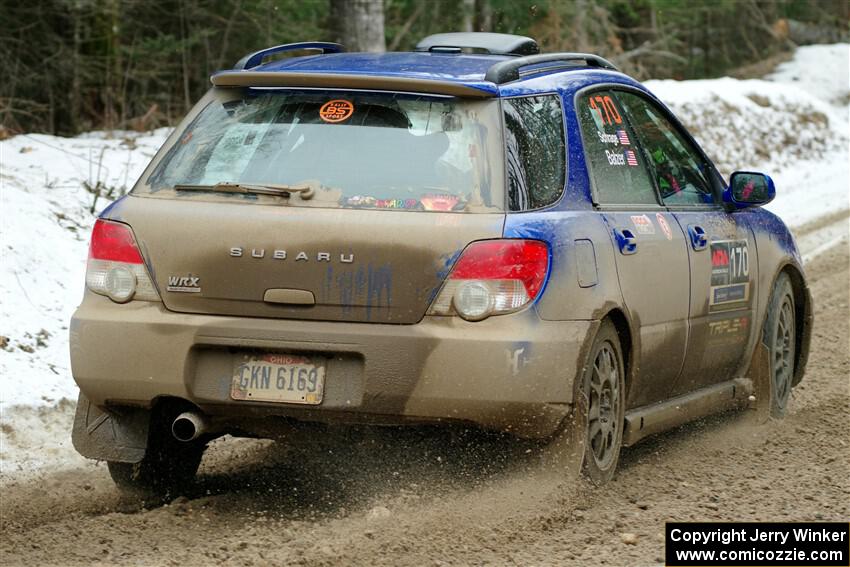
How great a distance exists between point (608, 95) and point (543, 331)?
65.6 inches

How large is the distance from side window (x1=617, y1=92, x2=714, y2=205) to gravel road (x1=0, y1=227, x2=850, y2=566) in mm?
1207

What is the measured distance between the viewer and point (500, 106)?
5254mm

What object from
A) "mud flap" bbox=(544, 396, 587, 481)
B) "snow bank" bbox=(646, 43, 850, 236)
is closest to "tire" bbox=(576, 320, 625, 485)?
"mud flap" bbox=(544, 396, 587, 481)

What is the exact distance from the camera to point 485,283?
16.0ft

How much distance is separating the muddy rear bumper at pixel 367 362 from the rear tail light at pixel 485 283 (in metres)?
0.04

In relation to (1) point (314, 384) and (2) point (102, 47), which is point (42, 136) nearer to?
(2) point (102, 47)

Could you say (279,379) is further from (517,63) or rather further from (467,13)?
(467,13)

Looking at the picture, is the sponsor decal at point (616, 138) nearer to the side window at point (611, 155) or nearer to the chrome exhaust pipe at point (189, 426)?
the side window at point (611, 155)

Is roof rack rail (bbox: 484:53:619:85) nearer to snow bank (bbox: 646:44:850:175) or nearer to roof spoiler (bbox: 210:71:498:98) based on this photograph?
roof spoiler (bbox: 210:71:498:98)

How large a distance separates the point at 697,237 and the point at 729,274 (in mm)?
407

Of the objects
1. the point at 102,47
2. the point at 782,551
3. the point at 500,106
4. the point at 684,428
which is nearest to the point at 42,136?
the point at 102,47

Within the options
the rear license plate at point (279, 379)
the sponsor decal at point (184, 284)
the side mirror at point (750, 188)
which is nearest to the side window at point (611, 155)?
the side mirror at point (750, 188)

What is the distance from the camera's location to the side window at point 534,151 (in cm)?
512

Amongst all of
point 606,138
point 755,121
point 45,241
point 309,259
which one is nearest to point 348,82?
point 309,259
